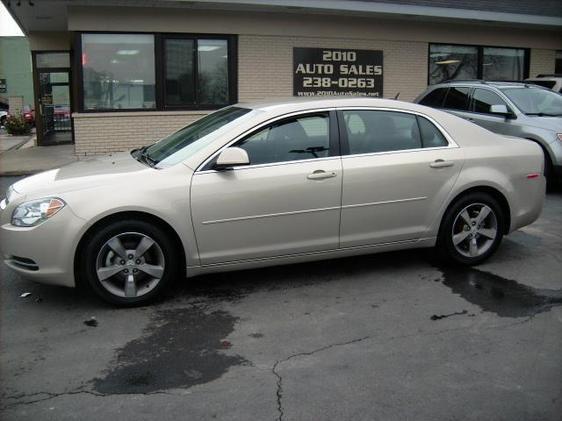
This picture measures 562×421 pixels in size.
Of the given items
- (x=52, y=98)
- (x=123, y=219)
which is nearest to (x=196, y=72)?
(x=52, y=98)

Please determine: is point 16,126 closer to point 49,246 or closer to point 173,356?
point 49,246

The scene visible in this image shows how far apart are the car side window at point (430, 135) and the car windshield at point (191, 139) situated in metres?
1.53

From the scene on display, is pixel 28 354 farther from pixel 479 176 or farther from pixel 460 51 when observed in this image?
pixel 460 51

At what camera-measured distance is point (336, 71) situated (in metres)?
14.4

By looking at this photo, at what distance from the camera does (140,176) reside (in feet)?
14.9

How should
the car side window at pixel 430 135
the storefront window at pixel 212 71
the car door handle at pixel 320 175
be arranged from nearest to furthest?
the car door handle at pixel 320 175, the car side window at pixel 430 135, the storefront window at pixel 212 71

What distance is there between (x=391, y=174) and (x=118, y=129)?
9.13 meters

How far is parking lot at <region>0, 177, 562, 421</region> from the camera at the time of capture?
3162 mm

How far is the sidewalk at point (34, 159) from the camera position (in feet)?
40.2

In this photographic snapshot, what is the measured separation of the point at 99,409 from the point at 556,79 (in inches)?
474

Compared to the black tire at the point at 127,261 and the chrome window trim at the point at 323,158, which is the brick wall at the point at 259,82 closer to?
the chrome window trim at the point at 323,158

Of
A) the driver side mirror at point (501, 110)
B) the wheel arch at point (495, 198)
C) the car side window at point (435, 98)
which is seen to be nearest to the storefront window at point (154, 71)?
the car side window at point (435, 98)

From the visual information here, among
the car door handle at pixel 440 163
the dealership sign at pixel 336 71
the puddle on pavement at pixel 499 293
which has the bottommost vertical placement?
the puddle on pavement at pixel 499 293

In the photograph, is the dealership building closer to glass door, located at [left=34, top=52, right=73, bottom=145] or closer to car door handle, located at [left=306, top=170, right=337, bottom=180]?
glass door, located at [left=34, top=52, right=73, bottom=145]
